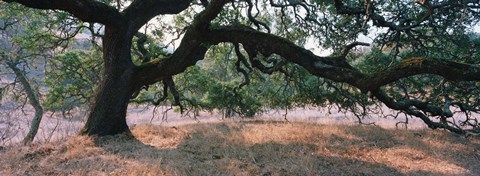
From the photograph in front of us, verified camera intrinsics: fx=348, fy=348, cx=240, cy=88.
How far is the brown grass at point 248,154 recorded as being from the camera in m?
5.82

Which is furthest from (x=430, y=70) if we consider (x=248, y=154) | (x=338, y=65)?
(x=248, y=154)

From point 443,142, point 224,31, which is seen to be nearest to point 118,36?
point 224,31

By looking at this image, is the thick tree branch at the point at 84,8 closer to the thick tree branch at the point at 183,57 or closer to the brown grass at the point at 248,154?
the thick tree branch at the point at 183,57

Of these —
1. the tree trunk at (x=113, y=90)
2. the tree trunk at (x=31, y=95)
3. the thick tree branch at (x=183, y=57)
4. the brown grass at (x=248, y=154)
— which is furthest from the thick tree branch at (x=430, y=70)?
the tree trunk at (x=31, y=95)

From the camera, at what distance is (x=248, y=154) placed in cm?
692

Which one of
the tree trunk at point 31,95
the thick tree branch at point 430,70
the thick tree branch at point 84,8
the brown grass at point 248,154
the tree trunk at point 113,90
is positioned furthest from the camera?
the tree trunk at point 31,95

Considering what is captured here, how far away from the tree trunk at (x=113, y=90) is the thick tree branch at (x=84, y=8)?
0.37 metres

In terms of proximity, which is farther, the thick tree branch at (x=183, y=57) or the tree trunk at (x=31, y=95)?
the tree trunk at (x=31, y=95)

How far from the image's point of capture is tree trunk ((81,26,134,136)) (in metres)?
8.09

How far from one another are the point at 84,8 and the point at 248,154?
4.46m

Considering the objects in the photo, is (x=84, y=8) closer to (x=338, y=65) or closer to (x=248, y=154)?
(x=248, y=154)

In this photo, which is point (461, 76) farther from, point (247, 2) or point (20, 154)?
point (20, 154)

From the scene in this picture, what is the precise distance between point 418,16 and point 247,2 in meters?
4.42

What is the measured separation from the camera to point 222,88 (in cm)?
1516
